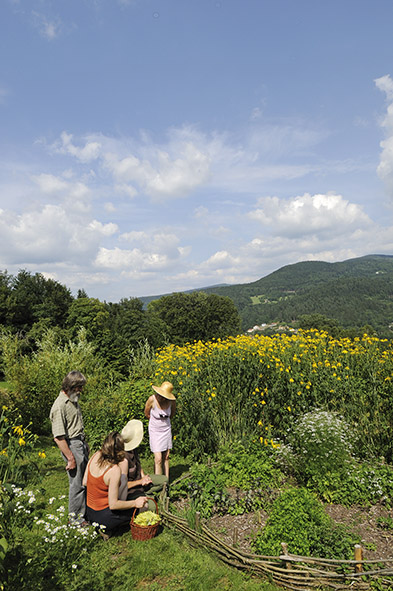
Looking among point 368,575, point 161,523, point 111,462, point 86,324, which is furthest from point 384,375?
point 86,324

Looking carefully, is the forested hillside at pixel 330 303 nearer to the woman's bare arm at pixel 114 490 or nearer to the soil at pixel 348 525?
the soil at pixel 348 525

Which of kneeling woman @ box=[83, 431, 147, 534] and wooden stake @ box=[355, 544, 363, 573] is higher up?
kneeling woman @ box=[83, 431, 147, 534]

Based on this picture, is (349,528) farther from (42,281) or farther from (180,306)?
(180,306)

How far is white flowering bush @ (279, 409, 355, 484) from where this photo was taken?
403 centimetres

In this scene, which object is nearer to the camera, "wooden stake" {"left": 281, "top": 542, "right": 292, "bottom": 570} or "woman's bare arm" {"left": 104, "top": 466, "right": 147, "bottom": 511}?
"wooden stake" {"left": 281, "top": 542, "right": 292, "bottom": 570}

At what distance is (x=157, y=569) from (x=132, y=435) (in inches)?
57.2

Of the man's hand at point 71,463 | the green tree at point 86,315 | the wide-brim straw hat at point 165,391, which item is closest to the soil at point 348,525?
the wide-brim straw hat at point 165,391

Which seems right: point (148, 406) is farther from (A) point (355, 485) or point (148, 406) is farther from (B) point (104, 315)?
(B) point (104, 315)

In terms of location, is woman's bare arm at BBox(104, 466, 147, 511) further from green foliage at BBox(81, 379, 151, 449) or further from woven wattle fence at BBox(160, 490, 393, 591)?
green foliage at BBox(81, 379, 151, 449)

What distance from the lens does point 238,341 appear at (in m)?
6.94

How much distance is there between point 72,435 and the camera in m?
3.70

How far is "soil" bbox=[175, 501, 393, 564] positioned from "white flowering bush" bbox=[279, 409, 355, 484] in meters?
0.42

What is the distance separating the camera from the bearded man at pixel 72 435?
11.7ft

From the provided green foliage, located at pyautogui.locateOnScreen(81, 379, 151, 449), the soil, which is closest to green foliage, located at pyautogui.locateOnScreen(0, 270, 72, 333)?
green foliage, located at pyautogui.locateOnScreen(81, 379, 151, 449)
